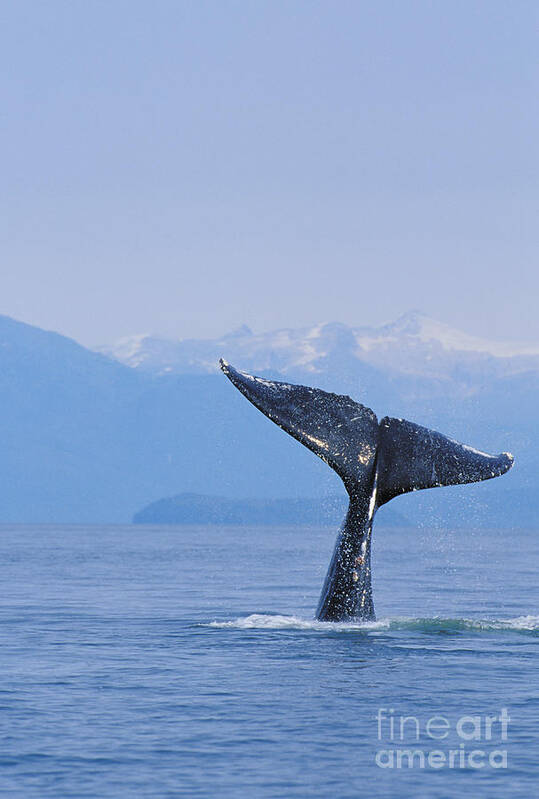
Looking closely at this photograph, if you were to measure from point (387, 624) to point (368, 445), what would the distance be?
4.64 metres

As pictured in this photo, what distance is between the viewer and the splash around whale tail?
15773mm

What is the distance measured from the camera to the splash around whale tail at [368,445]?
51.8ft

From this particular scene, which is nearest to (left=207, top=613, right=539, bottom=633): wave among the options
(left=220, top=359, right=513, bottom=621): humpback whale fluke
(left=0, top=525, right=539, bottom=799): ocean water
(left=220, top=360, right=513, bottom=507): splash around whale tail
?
(left=0, top=525, right=539, bottom=799): ocean water

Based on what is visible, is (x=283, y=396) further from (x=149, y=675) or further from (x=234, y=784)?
(x=234, y=784)

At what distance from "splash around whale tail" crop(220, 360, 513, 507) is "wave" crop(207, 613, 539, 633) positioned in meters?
2.91

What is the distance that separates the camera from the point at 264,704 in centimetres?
1378

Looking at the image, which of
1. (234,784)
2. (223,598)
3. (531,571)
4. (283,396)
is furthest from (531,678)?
(531,571)

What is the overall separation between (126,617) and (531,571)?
28.5 metres

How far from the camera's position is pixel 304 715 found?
43.2ft

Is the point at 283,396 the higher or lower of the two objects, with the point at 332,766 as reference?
higher

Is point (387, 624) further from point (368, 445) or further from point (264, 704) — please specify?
point (264, 704)

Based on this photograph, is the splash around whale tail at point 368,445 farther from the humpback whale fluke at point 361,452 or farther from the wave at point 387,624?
the wave at point 387,624

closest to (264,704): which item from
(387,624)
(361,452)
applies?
(361,452)

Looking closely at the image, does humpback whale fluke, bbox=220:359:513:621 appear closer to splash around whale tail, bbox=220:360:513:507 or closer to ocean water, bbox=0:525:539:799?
splash around whale tail, bbox=220:360:513:507
